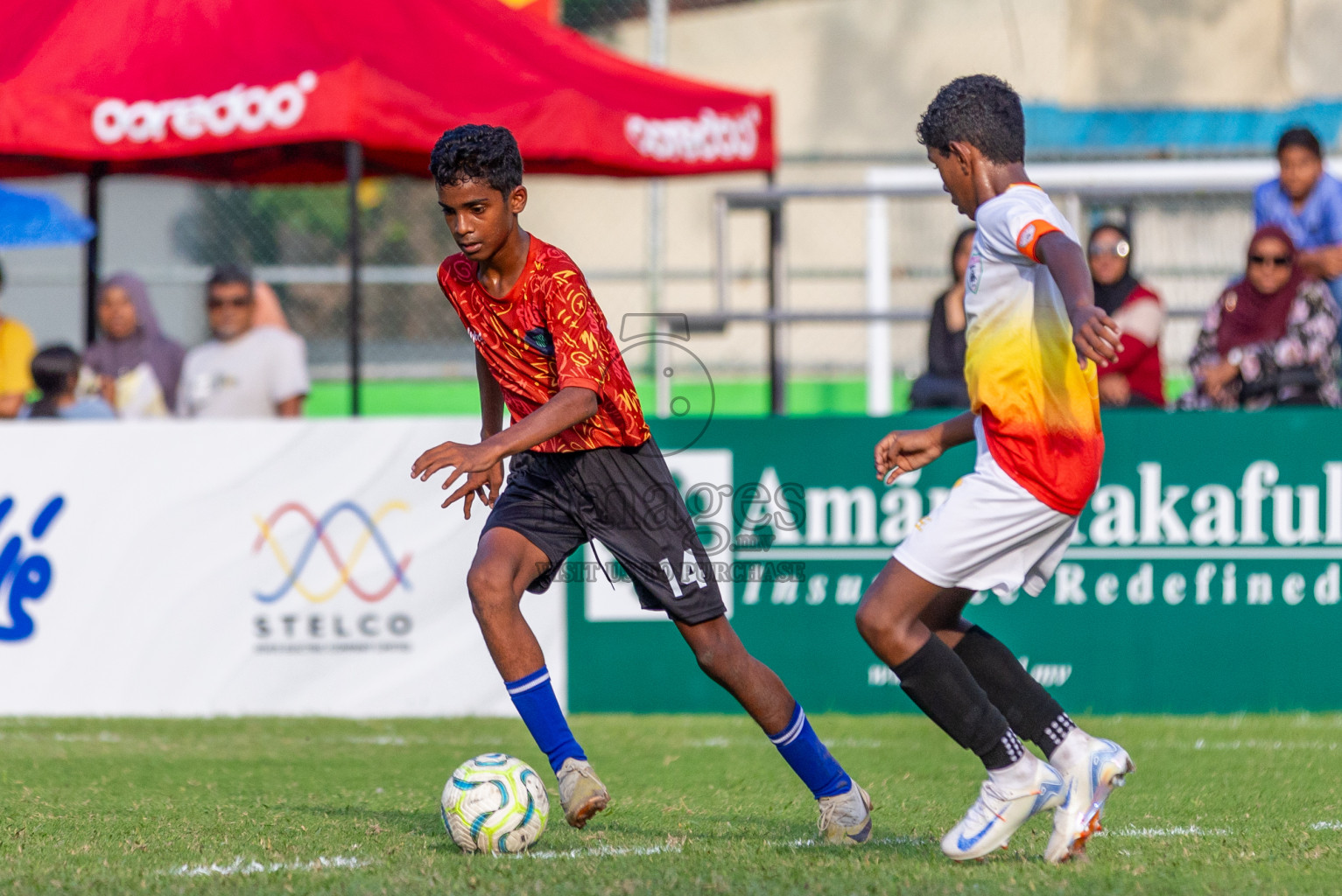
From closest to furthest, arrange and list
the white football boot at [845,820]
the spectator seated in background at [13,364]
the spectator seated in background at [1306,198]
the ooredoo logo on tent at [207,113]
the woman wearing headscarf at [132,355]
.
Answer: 1. the white football boot at [845,820]
2. the ooredoo logo on tent at [207,113]
3. the spectator seated in background at [1306,198]
4. the woman wearing headscarf at [132,355]
5. the spectator seated in background at [13,364]

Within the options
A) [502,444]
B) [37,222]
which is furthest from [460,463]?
[37,222]

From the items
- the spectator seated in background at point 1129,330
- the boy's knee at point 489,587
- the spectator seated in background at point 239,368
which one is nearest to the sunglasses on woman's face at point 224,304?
the spectator seated in background at point 239,368

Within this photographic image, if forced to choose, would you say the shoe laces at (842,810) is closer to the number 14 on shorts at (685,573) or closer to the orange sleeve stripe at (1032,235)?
the number 14 on shorts at (685,573)

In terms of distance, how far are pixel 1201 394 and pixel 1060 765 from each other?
15.0 feet

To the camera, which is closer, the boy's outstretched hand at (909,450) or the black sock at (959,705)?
the black sock at (959,705)

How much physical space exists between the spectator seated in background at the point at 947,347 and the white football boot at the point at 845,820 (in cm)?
396

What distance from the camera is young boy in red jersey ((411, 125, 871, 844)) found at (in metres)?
4.49

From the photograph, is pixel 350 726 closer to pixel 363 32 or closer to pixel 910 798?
pixel 910 798

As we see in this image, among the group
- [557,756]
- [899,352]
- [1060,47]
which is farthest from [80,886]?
[1060,47]

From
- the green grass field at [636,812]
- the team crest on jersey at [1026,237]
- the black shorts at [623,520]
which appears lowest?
the green grass field at [636,812]

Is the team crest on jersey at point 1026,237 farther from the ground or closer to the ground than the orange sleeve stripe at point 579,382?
farther from the ground

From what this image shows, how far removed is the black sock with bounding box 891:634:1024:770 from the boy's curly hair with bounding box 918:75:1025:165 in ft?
4.21

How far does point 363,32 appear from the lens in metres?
8.91

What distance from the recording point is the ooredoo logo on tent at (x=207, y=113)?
28.3 feet
